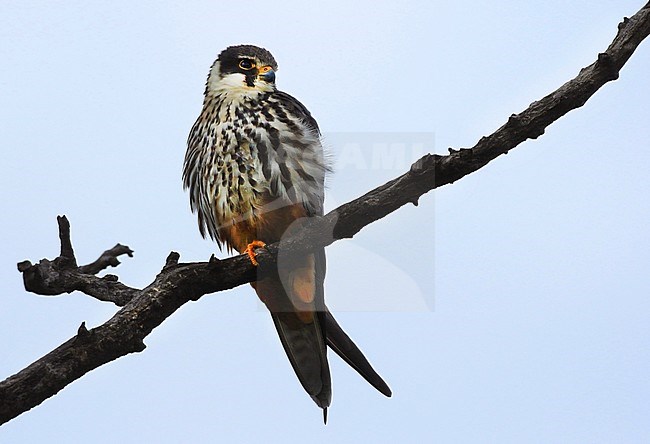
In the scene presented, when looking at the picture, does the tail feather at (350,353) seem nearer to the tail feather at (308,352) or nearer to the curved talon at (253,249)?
the tail feather at (308,352)

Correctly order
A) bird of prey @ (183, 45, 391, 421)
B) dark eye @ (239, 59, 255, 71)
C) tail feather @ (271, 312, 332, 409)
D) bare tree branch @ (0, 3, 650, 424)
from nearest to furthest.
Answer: bare tree branch @ (0, 3, 650, 424)
bird of prey @ (183, 45, 391, 421)
tail feather @ (271, 312, 332, 409)
dark eye @ (239, 59, 255, 71)

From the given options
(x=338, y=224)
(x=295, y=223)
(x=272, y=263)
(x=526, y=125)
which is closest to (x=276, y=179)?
(x=295, y=223)

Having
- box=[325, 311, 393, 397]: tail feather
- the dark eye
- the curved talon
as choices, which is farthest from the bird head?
box=[325, 311, 393, 397]: tail feather

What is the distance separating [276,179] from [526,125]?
1.60m

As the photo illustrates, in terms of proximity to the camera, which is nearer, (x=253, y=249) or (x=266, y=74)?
(x=253, y=249)

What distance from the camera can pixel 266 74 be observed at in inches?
203

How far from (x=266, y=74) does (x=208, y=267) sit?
1746mm

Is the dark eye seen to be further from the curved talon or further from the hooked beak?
the curved talon

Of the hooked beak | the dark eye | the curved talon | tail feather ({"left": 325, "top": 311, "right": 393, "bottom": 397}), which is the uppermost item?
the dark eye

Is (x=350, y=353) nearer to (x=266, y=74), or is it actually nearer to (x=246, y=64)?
(x=266, y=74)

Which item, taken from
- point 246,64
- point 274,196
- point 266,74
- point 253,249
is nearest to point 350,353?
point 253,249

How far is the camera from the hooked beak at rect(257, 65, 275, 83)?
5.16 metres

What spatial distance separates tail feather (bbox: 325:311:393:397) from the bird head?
147 centimetres

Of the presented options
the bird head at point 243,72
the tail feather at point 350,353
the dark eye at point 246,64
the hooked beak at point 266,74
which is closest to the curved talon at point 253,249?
the tail feather at point 350,353
